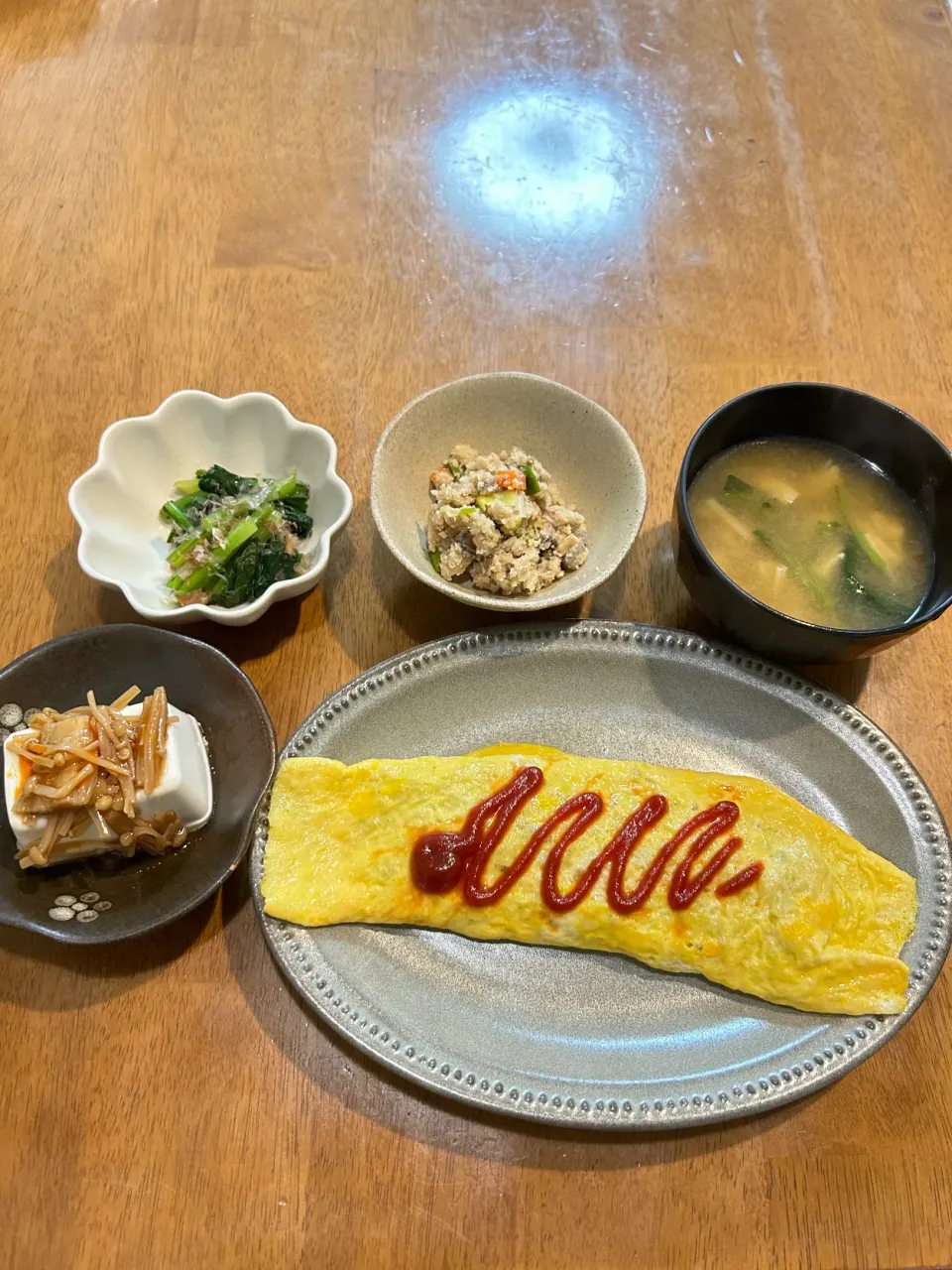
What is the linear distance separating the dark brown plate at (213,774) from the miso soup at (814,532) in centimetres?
160

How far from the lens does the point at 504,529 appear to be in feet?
8.57

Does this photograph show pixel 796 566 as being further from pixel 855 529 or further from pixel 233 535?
pixel 233 535

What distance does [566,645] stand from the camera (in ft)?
8.79

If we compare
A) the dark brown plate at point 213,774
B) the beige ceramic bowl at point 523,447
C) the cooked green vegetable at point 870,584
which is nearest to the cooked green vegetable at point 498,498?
the beige ceramic bowl at point 523,447

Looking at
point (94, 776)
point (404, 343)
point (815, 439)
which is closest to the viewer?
point (94, 776)

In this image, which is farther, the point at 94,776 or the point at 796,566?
the point at 796,566

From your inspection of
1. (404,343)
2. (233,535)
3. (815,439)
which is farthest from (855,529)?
(233,535)

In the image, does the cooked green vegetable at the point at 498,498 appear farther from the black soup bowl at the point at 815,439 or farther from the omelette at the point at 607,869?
the omelette at the point at 607,869

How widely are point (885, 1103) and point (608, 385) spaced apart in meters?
2.68

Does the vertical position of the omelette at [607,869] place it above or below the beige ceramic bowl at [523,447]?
below

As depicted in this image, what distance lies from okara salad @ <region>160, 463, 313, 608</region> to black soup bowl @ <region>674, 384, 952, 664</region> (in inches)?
51.3

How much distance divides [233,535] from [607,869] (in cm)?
160

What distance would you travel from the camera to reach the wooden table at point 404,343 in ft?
7.22

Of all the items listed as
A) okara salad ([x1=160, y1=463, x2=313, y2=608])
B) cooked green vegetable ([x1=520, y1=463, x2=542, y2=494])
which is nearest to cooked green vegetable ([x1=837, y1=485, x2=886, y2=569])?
cooked green vegetable ([x1=520, y1=463, x2=542, y2=494])
